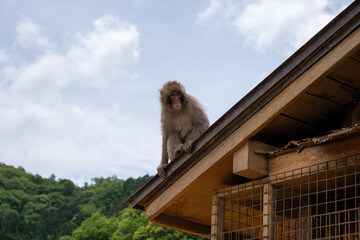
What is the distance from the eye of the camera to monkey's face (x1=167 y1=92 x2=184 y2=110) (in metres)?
8.90

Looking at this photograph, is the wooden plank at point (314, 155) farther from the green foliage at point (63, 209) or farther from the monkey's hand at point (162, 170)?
the green foliage at point (63, 209)

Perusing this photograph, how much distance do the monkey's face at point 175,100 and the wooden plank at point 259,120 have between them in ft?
7.87

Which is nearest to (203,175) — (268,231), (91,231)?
(268,231)

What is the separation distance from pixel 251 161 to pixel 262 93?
65cm

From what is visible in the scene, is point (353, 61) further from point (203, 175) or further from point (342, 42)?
point (203, 175)

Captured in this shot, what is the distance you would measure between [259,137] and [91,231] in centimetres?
4401

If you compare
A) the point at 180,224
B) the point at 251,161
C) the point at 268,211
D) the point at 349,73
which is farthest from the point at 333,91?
the point at 180,224

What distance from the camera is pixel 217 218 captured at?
20.4ft

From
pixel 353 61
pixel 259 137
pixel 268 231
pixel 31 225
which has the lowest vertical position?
pixel 268 231

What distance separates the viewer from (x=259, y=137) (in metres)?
6.18

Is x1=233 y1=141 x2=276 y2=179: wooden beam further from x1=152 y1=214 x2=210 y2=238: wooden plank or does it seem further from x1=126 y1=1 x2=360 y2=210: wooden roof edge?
x1=152 y1=214 x2=210 y2=238: wooden plank

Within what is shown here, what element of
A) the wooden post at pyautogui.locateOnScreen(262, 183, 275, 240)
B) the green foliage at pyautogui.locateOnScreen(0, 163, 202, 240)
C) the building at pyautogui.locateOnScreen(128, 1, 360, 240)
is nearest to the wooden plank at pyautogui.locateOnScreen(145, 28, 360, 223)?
the building at pyautogui.locateOnScreen(128, 1, 360, 240)

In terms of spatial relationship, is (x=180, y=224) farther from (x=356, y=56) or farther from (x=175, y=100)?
(x=356, y=56)

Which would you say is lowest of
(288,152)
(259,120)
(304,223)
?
(304,223)
